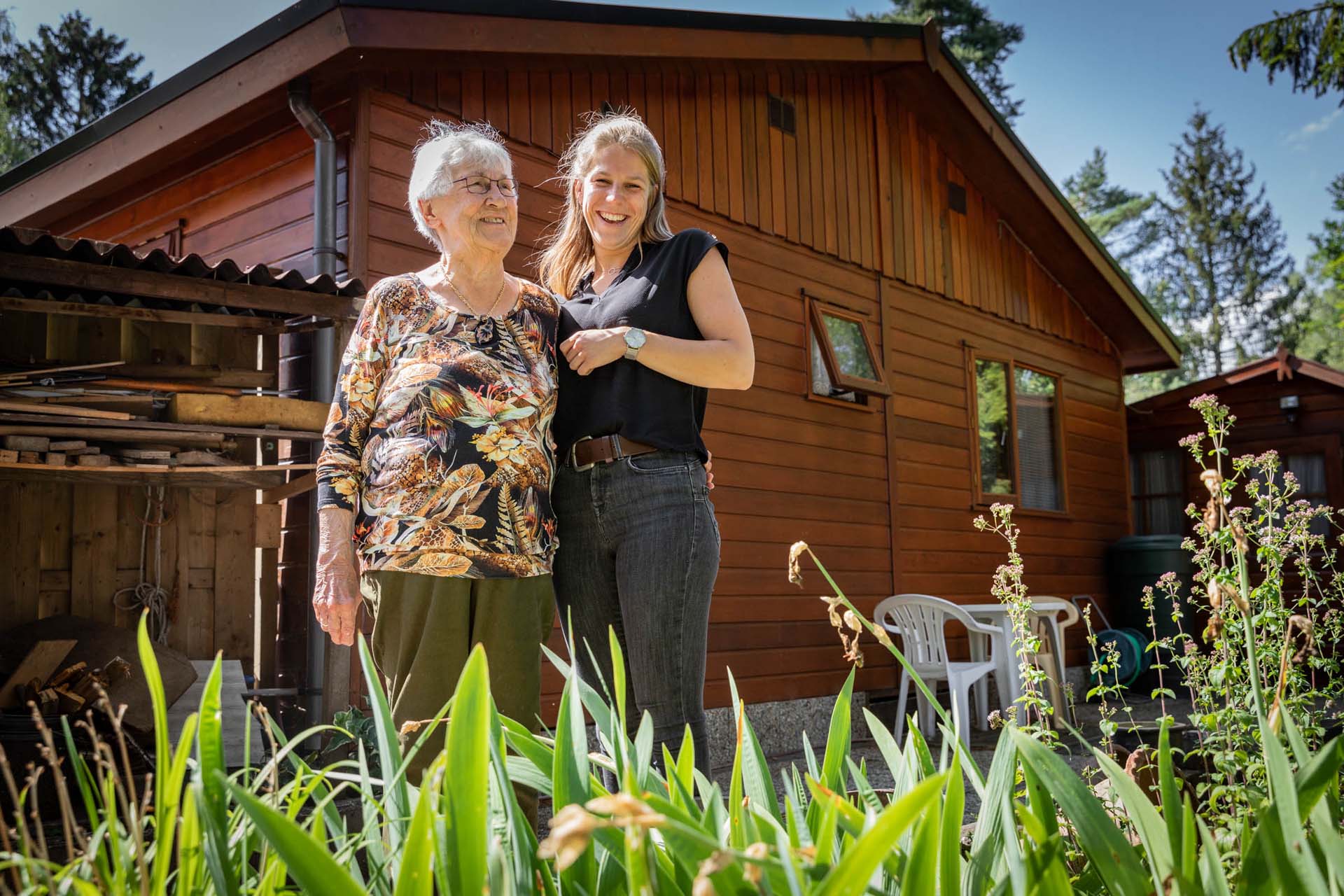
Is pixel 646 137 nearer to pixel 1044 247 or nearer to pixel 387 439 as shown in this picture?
pixel 387 439

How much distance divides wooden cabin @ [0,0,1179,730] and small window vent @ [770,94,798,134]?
0.02m

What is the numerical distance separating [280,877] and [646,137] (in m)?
1.56

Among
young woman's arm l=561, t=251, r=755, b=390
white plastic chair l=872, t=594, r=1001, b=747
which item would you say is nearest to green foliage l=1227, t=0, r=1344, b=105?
white plastic chair l=872, t=594, r=1001, b=747

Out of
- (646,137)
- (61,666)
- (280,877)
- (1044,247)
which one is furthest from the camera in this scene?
(1044,247)

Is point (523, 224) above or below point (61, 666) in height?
above

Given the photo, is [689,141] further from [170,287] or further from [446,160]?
[446,160]

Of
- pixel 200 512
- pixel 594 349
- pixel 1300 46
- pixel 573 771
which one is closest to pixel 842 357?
pixel 200 512

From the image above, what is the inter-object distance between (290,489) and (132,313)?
88 centimetres

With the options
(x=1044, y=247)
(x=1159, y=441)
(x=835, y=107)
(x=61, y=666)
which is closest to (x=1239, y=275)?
(x=1159, y=441)

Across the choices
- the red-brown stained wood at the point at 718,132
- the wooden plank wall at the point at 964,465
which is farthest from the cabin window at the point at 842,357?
the red-brown stained wood at the point at 718,132

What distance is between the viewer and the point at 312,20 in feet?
14.4

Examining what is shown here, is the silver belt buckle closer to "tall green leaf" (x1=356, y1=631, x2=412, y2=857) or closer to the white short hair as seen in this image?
the white short hair

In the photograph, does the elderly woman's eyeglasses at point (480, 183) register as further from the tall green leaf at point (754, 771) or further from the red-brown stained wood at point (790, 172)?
the red-brown stained wood at point (790, 172)

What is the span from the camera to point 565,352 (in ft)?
6.54
